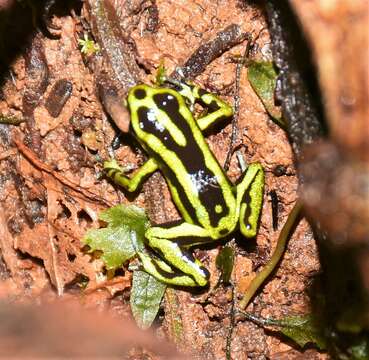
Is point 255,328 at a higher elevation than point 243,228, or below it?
below

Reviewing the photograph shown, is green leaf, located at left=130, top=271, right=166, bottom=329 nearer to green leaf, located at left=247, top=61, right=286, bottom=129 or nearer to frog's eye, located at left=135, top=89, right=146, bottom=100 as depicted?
frog's eye, located at left=135, top=89, right=146, bottom=100

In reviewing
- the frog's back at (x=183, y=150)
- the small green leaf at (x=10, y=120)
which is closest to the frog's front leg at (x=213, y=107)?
the frog's back at (x=183, y=150)

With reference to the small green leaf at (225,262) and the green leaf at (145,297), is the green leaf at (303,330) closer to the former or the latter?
the small green leaf at (225,262)

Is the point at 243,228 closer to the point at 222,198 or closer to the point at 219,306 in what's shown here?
the point at 222,198

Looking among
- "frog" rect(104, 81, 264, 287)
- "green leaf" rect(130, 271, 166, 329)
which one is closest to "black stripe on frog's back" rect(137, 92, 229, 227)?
"frog" rect(104, 81, 264, 287)

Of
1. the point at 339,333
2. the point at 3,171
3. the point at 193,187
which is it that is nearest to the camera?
the point at 339,333

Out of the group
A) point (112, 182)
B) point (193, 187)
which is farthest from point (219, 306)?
point (112, 182)

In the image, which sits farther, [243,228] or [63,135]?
[63,135]

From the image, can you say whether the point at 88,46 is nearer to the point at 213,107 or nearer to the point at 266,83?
the point at 213,107
